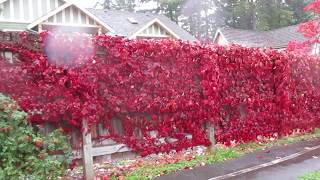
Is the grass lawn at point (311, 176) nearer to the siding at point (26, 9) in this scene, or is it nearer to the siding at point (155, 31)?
the siding at point (26, 9)

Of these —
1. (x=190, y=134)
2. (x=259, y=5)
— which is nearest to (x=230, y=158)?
(x=190, y=134)

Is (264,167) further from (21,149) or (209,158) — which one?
(21,149)

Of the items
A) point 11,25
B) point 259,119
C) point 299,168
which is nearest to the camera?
point 299,168

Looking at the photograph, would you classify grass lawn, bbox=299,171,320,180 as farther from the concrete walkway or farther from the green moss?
the green moss

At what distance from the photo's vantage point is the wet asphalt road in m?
6.09

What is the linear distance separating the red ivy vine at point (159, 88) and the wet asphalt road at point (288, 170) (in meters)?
1.37

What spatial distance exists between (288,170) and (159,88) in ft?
8.74

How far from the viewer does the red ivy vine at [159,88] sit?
5426 mm

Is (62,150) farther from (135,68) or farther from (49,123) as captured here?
(135,68)

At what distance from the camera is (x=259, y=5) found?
145 ft

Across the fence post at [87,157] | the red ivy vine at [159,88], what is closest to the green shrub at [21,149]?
the red ivy vine at [159,88]

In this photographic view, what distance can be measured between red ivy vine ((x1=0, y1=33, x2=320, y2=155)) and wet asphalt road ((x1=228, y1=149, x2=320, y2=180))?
4.50 feet

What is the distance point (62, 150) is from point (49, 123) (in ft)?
1.52

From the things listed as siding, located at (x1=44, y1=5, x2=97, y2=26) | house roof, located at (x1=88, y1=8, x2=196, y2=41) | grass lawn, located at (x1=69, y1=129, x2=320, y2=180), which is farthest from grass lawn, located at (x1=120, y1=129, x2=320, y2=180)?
house roof, located at (x1=88, y1=8, x2=196, y2=41)
